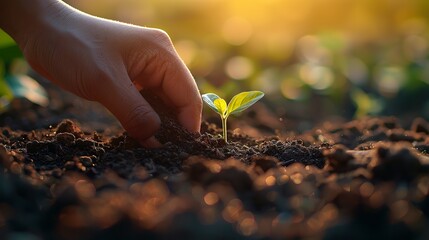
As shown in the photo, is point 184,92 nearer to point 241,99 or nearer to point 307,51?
point 241,99

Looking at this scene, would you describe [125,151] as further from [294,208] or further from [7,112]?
[7,112]

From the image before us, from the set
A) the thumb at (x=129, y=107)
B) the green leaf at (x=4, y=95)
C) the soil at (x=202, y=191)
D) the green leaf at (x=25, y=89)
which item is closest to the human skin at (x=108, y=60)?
the thumb at (x=129, y=107)

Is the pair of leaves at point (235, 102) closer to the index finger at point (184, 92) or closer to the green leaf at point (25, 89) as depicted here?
the index finger at point (184, 92)

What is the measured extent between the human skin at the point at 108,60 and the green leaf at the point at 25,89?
1.28m

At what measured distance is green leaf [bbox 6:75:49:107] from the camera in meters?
3.90

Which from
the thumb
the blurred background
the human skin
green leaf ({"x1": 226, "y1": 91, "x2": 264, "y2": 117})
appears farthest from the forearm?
the blurred background

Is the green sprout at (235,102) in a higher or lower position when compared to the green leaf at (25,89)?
higher

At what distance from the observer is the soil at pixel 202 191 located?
4.17ft

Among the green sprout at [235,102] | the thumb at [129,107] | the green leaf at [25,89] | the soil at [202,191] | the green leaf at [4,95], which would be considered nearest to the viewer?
the soil at [202,191]

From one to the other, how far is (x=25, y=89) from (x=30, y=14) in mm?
1595

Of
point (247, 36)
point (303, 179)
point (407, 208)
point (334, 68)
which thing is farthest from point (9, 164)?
point (247, 36)

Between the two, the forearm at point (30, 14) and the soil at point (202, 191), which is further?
the forearm at point (30, 14)

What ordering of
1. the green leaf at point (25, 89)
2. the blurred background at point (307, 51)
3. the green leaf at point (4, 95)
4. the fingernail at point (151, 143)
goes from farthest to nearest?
the blurred background at point (307, 51) < the green leaf at point (25, 89) < the green leaf at point (4, 95) < the fingernail at point (151, 143)

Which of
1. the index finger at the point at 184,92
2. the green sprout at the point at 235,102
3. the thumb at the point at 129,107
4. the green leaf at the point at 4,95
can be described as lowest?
the green leaf at the point at 4,95
